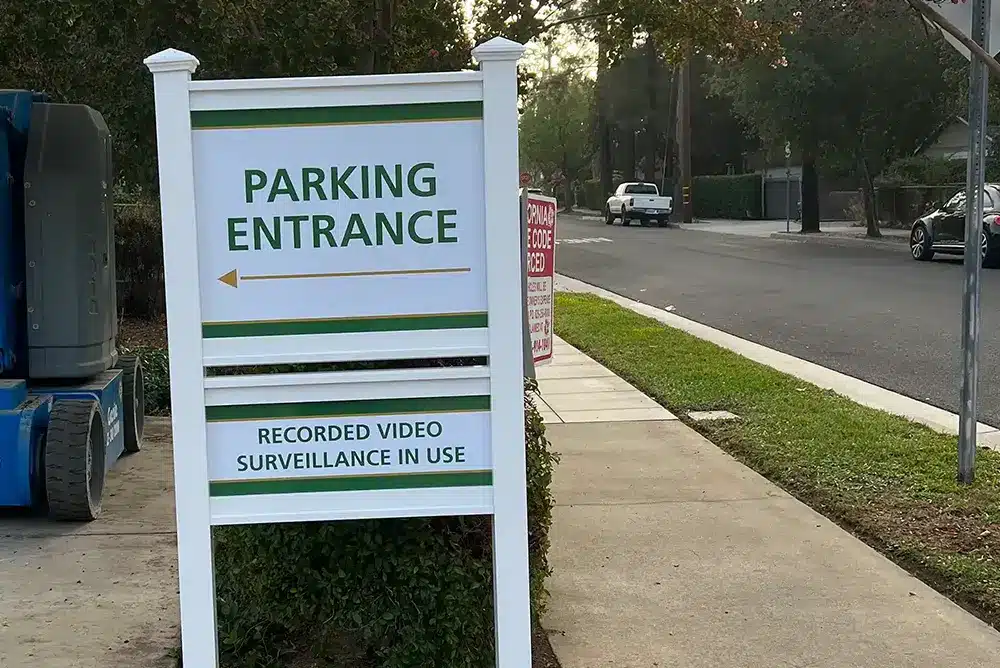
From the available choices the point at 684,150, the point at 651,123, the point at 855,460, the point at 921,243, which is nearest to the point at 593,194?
the point at 651,123

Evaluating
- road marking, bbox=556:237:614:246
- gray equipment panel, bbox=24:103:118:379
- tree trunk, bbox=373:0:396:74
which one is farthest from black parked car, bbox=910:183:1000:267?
gray equipment panel, bbox=24:103:118:379

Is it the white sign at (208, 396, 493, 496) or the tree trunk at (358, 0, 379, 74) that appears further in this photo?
the tree trunk at (358, 0, 379, 74)

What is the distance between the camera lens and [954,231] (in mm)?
20766

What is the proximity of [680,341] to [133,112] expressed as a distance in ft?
20.4

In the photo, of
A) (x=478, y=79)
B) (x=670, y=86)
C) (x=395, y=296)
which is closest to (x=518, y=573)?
(x=395, y=296)

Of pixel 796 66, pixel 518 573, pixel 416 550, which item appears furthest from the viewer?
pixel 796 66

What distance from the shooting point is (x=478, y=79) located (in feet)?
10.00

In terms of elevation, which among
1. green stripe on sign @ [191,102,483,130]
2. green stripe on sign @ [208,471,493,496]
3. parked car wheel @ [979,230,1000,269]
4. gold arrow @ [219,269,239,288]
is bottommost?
parked car wheel @ [979,230,1000,269]

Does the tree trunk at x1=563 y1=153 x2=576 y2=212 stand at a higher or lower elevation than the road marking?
higher

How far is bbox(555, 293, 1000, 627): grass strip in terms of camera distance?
5078mm

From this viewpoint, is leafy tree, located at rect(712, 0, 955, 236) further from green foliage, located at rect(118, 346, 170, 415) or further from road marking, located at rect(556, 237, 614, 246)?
green foliage, located at rect(118, 346, 170, 415)

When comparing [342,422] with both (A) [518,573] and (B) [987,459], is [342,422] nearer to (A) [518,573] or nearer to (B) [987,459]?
(A) [518,573]

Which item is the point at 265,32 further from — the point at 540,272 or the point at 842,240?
the point at 842,240

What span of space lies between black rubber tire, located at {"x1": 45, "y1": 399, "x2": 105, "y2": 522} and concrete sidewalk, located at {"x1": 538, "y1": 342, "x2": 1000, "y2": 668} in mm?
2367
